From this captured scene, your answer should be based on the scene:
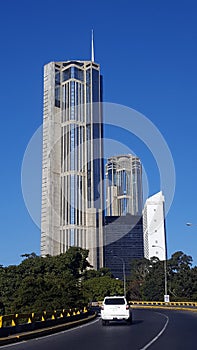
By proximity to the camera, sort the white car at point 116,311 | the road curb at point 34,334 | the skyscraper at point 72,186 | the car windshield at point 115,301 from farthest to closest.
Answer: the skyscraper at point 72,186
the car windshield at point 115,301
the white car at point 116,311
the road curb at point 34,334

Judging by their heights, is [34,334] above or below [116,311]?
below

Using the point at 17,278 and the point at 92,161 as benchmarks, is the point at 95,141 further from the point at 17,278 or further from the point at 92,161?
the point at 17,278

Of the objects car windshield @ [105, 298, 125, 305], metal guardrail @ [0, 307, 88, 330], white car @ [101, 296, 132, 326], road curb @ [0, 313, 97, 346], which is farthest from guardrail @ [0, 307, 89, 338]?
car windshield @ [105, 298, 125, 305]


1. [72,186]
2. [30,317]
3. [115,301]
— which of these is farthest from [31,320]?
[72,186]

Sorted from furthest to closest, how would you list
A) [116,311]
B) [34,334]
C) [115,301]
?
1. [115,301]
2. [116,311]
3. [34,334]

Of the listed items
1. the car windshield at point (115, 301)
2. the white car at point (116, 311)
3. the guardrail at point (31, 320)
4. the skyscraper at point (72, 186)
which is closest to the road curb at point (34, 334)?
the guardrail at point (31, 320)

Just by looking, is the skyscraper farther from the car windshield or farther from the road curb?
the road curb

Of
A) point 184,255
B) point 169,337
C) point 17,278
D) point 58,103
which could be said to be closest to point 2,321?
point 169,337

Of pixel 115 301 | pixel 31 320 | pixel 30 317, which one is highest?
pixel 115 301

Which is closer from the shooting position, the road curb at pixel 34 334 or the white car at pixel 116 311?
the road curb at pixel 34 334

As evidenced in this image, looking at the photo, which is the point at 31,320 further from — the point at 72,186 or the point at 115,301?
the point at 72,186

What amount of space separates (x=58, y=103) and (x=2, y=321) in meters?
179

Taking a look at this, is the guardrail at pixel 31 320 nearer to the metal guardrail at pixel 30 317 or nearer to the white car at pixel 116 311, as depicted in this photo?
the metal guardrail at pixel 30 317

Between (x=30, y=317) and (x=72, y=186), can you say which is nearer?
(x=30, y=317)
